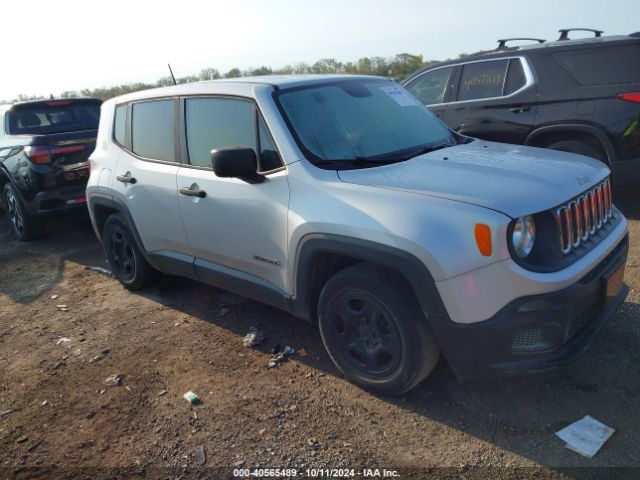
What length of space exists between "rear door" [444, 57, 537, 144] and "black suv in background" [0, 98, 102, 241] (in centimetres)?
463

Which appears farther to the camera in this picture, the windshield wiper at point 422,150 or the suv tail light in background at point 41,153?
the suv tail light in background at point 41,153

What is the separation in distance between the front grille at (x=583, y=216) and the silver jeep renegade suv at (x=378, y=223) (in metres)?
0.01

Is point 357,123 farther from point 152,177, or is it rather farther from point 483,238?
point 152,177

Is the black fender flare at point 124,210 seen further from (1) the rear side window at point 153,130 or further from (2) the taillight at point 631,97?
(2) the taillight at point 631,97

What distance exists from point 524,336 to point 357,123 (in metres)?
1.74

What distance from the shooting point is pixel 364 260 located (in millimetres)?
2982

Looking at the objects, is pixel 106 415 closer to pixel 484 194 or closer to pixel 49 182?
pixel 484 194

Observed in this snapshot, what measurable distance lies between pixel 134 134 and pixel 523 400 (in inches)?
143

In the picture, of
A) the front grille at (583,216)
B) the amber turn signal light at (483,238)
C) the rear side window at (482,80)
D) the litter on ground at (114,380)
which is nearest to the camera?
the amber turn signal light at (483,238)

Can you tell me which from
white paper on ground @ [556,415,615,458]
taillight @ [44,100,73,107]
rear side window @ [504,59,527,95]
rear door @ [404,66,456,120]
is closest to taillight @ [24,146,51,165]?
taillight @ [44,100,73,107]

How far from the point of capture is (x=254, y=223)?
11.5ft

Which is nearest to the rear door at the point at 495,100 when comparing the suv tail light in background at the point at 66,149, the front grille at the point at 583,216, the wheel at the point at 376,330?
the front grille at the point at 583,216

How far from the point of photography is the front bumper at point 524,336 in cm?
261

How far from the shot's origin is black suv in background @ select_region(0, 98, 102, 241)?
6586 mm
